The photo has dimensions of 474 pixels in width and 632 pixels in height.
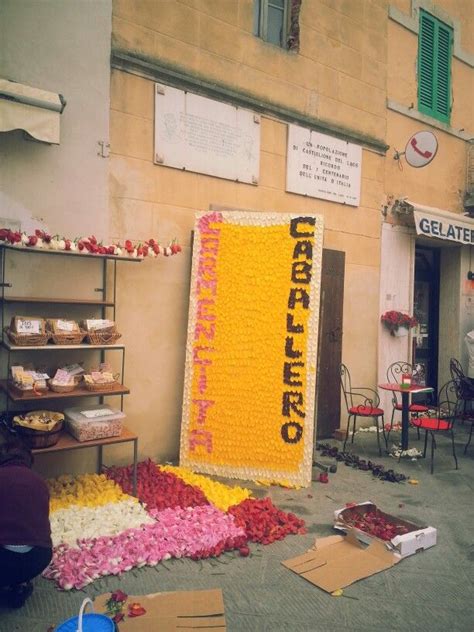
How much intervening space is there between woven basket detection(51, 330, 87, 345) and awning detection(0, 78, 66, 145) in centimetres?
173

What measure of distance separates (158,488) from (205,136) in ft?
13.0

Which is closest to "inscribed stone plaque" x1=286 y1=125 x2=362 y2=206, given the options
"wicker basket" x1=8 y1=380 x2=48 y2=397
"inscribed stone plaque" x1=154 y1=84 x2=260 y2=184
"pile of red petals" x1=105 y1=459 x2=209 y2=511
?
"inscribed stone plaque" x1=154 y1=84 x2=260 y2=184

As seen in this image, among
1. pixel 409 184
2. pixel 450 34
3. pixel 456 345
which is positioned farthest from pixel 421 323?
pixel 450 34

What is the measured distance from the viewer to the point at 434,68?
28.0 ft

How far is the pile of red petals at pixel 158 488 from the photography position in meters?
4.49

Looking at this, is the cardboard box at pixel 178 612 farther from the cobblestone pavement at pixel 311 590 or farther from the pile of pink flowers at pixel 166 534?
the pile of pink flowers at pixel 166 534

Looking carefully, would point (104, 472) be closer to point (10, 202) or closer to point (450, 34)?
point (10, 202)

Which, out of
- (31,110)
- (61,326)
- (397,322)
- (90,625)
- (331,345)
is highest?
(31,110)

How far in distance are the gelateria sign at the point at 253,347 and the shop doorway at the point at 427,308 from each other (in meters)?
4.60

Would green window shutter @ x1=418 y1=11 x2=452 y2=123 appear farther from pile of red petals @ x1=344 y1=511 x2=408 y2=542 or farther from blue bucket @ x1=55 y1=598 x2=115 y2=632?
blue bucket @ x1=55 y1=598 x2=115 y2=632

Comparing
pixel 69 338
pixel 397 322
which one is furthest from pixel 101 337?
pixel 397 322

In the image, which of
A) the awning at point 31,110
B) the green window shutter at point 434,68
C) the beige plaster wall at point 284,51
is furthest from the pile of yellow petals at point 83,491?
the green window shutter at point 434,68

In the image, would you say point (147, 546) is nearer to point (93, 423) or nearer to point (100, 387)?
point (93, 423)

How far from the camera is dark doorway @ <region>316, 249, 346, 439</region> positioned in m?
6.96
